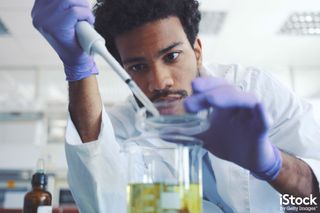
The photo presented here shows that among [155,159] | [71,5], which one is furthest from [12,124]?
[155,159]

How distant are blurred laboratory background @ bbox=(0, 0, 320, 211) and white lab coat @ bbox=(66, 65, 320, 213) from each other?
2199mm

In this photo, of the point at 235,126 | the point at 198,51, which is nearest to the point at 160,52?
the point at 198,51

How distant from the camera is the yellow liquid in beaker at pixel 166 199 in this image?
524 millimetres

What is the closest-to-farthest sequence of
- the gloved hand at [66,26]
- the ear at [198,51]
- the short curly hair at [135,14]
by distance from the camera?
the gloved hand at [66,26] < the short curly hair at [135,14] < the ear at [198,51]

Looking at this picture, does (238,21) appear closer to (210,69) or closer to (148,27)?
(210,69)

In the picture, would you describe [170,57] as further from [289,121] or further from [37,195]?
[37,195]

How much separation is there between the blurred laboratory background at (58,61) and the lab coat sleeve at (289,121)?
2300 mm

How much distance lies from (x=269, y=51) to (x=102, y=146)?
4018 millimetres

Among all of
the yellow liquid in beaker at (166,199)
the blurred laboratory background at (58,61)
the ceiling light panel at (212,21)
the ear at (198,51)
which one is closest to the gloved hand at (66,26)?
the yellow liquid in beaker at (166,199)

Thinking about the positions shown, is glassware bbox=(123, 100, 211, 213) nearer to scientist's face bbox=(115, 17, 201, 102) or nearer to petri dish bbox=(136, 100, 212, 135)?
petri dish bbox=(136, 100, 212, 135)

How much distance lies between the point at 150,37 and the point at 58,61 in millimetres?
3973

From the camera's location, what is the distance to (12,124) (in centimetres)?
530

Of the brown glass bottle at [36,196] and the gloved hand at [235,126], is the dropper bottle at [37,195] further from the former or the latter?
the gloved hand at [235,126]

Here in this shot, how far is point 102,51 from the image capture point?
702mm
